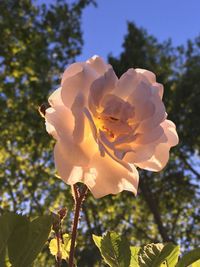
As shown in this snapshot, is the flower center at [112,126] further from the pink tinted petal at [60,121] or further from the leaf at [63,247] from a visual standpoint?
the leaf at [63,247]

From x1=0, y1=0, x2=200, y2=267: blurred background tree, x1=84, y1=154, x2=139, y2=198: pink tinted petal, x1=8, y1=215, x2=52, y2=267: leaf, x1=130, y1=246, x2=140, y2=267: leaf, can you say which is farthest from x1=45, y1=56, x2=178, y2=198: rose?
x1=0, y1=0, x2=200, y2=267: blurred background tree

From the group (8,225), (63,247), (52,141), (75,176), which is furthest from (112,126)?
(52,141)

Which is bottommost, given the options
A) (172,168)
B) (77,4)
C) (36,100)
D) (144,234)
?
(144,234)

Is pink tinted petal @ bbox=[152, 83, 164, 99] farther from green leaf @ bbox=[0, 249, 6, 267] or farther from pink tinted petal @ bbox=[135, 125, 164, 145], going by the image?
green leaf @ bbox=[0, 249, 6, 267]

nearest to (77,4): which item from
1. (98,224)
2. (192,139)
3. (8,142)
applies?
(8,142)

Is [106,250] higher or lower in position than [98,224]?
lower

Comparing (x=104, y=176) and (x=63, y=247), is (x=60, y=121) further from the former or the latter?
(x=63, y=247)

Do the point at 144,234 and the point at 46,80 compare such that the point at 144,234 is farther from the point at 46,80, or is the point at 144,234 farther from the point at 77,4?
the point at 77,4
